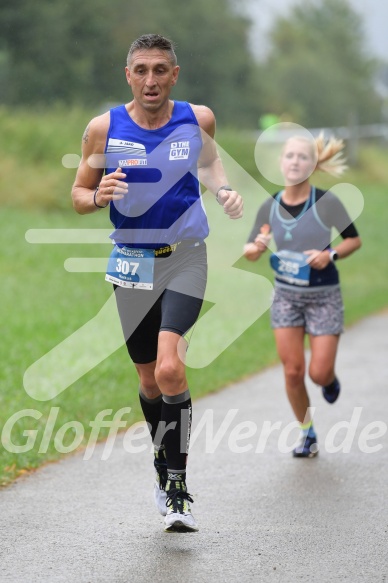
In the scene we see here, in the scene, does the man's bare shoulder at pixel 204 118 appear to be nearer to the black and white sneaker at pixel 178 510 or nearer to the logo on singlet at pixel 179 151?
the logo on singlet at pixel 179 151

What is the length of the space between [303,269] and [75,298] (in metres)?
9.36

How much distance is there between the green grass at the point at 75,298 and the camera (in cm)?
955

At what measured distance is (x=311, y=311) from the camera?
7.78 m

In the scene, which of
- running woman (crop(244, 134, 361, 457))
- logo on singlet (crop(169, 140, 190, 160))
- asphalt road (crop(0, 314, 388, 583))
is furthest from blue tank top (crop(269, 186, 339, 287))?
logo on singlet (crop(169, 140, 190, 160))

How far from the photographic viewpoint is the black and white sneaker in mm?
5406

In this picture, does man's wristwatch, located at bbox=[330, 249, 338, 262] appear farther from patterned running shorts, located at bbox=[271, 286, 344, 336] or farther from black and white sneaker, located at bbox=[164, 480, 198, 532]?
black and white sneaker, located at bbox=[164, 480, 198, 532]

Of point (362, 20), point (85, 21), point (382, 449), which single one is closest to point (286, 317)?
point (382, 449)

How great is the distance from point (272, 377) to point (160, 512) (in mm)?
5728

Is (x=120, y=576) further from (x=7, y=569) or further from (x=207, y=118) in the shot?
(x=207, y=118)

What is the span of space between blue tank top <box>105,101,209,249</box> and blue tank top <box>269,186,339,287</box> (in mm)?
2026

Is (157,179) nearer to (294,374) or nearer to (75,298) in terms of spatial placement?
(294,374)

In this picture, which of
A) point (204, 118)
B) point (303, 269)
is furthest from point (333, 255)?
point (204, 118)

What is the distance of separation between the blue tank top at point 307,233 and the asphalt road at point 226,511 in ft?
4.01

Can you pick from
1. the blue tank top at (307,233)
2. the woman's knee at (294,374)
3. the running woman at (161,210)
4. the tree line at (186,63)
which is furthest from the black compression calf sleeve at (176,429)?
the tree line at (186,63)
